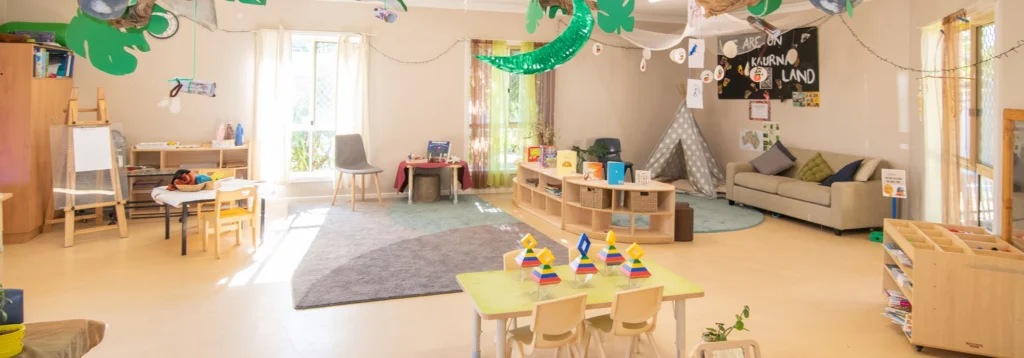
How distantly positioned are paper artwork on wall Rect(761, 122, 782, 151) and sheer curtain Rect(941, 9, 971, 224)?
9.88 feet

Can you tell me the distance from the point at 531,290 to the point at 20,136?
5797 millimetres

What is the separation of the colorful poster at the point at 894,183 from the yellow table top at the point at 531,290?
13.2 feet

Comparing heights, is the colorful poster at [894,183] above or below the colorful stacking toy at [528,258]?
above

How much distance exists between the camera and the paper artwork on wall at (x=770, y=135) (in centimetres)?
930

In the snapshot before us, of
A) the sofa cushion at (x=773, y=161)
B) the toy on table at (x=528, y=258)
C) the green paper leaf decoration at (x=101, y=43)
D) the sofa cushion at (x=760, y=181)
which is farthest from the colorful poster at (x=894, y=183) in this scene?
the green paper leaf decoration at (x=101, y=43)

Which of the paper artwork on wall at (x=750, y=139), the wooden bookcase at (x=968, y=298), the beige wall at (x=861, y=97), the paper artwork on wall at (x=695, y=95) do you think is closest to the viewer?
the wooden bookcase at (x=968, y=298)

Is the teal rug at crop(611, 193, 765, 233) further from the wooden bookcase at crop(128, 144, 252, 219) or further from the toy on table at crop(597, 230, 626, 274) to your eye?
the wooden bookcase at crop(128, 144, 252, 219)

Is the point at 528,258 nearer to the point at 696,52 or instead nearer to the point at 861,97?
the point at 696,52

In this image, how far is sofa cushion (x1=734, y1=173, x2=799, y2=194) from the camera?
8.25m

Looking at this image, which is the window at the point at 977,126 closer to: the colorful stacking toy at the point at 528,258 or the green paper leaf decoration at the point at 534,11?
the colorful stacking toy at the point at 528,258

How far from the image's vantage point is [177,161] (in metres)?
8.47

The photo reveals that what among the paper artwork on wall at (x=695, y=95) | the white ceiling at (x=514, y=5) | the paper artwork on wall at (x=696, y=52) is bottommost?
the paper artwork on wall at (x=695, y=95)

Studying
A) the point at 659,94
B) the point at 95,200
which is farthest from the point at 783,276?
the point at 95,200

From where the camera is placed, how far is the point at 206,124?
28.6 ft
